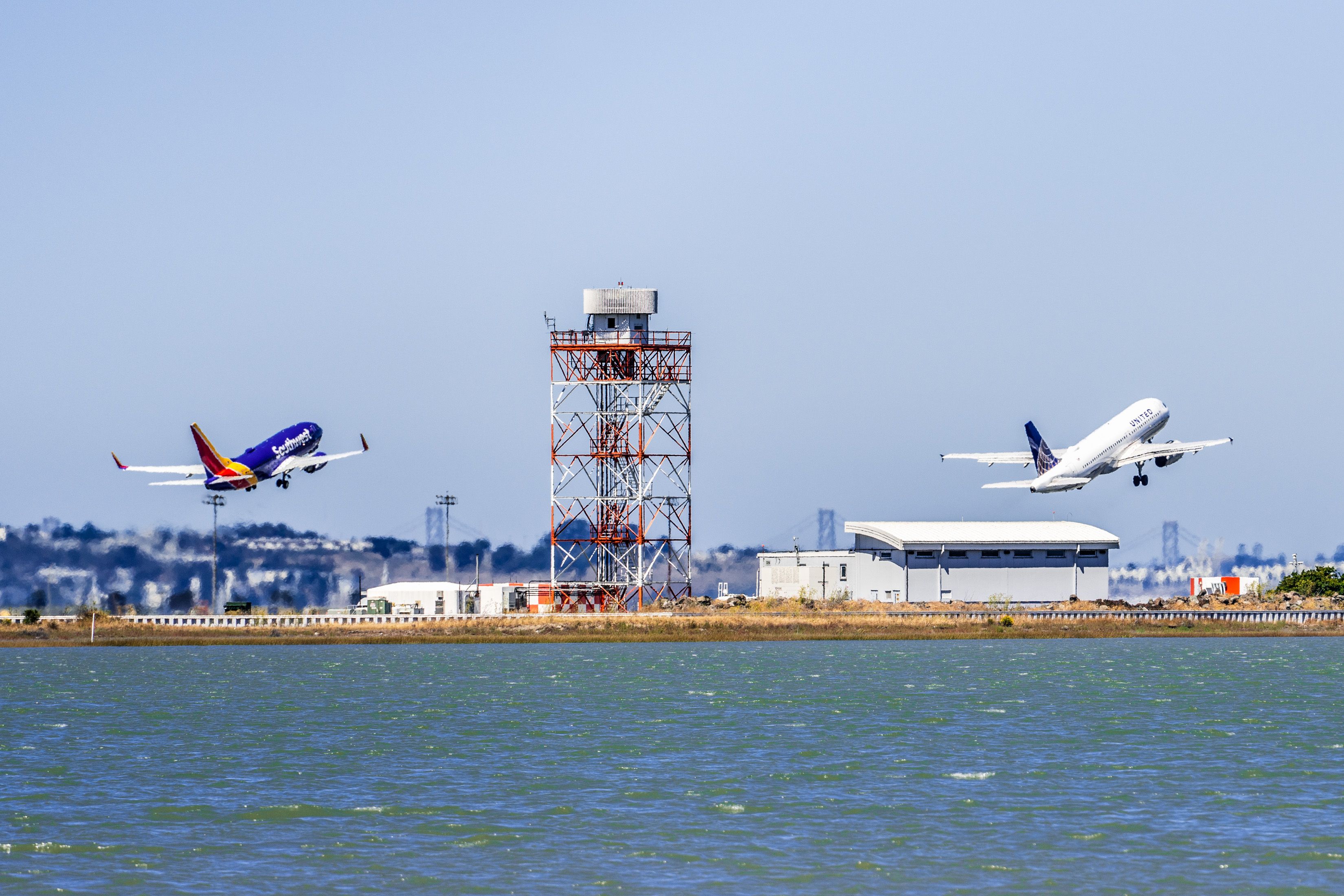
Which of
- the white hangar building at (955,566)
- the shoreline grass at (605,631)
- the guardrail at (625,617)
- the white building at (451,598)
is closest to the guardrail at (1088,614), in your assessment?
the guardrail at (625,617)

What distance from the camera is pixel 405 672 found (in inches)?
4304

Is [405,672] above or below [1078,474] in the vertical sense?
below

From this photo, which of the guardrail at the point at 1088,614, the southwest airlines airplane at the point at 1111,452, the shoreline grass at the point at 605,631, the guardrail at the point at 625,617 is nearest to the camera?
the southwest airlines airplane at the point at 1111,452

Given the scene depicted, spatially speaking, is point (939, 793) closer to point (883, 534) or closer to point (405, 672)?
point (405, 672)

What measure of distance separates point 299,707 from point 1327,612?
114082 mm

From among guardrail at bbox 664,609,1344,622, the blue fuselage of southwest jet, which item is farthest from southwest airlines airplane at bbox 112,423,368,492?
guardrail at bbox 664,609,1344,622

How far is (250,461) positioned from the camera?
400 ft

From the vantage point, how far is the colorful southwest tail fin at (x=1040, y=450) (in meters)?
128

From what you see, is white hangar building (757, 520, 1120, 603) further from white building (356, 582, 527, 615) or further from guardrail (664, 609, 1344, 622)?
white building (356, 582, 527, 615)

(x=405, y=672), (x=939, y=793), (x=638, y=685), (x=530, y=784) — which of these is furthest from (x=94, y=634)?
(x=939, y=793)

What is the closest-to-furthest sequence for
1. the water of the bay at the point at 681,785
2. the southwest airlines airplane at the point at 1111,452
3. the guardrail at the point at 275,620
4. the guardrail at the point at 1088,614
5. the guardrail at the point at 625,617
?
1. the water of the bay at the point at 681,785
2. the southwest airlines airplane at the point at 1111,452
3. the guardrail at the point at 625,617
4. the guardrail at the point at 275,620
5. the guardrail at the point at 1088,614

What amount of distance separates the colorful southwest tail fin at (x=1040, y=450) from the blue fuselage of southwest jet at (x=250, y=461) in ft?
183

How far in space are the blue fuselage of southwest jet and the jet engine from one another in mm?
65054

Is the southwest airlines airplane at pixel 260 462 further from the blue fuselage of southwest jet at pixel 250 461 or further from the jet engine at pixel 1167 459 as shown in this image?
the jet engine at pixel 1167 459
